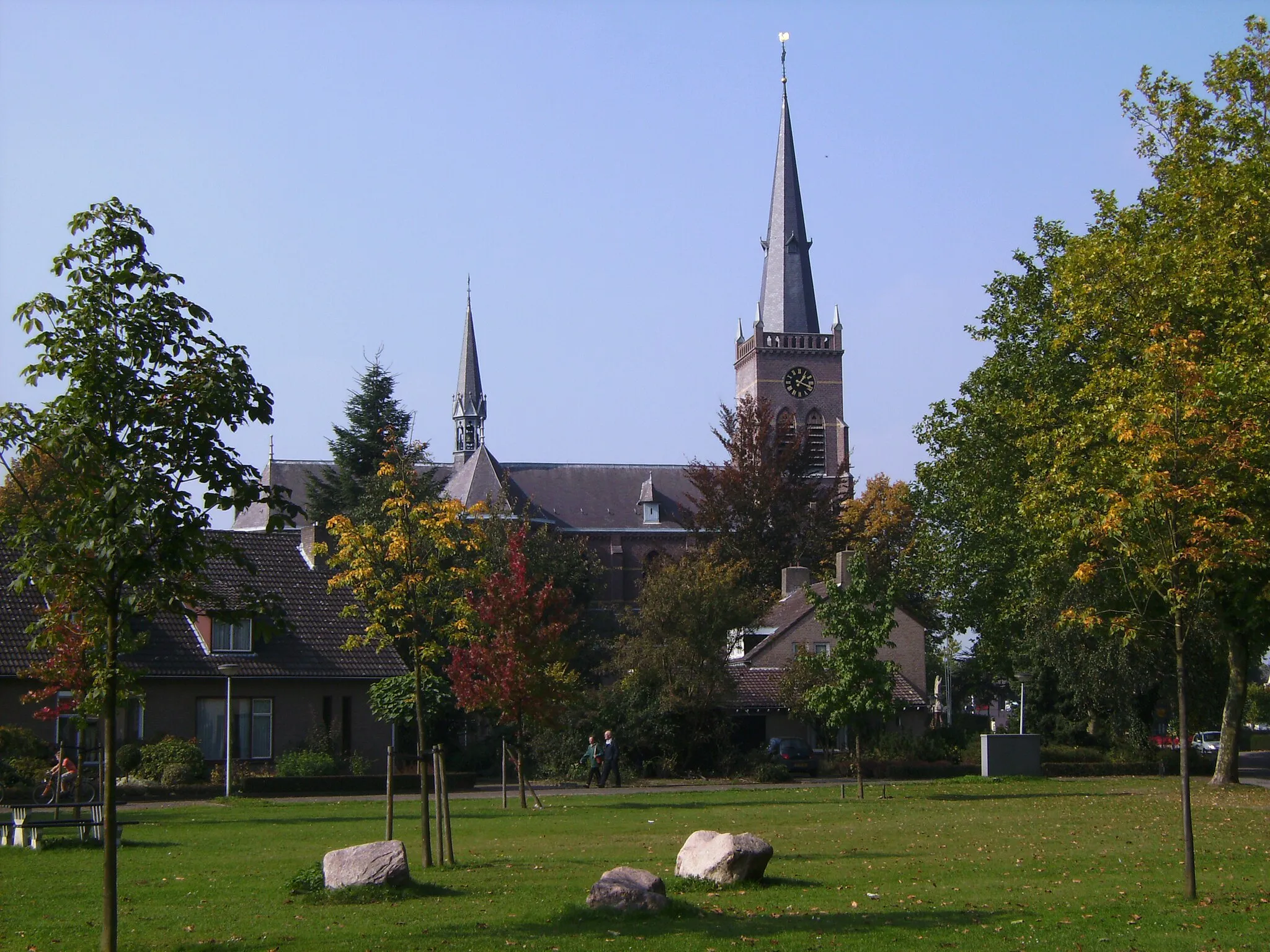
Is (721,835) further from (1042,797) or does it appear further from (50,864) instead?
(1042,797)

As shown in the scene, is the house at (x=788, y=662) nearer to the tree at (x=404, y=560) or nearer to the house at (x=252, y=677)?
the house at (x=252, y=677)

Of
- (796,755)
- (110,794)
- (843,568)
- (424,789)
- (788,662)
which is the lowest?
(796,755)

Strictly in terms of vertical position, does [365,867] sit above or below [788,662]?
below

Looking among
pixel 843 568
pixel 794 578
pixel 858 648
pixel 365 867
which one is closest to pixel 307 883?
pixel 365 867

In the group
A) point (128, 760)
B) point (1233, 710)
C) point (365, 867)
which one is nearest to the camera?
point (365, 867)

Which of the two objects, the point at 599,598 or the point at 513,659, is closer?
the point at 513,659

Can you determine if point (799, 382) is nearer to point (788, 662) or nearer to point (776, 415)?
point (776, 415)

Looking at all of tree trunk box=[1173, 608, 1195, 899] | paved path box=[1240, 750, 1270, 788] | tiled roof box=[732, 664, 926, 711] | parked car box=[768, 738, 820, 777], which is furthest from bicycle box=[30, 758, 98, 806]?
paved path box=[1240, 750, 1270, 788]

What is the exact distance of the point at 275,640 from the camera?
3572 cm

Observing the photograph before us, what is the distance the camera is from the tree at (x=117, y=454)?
10.0m

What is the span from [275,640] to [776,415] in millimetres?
57835

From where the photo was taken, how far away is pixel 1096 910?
12.6 meters

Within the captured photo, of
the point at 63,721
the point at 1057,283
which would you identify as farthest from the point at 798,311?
the point at 63,721

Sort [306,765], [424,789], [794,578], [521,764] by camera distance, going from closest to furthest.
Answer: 1. [424,789]
2. [521,764]
3. [306,765]
4. [794,578]
